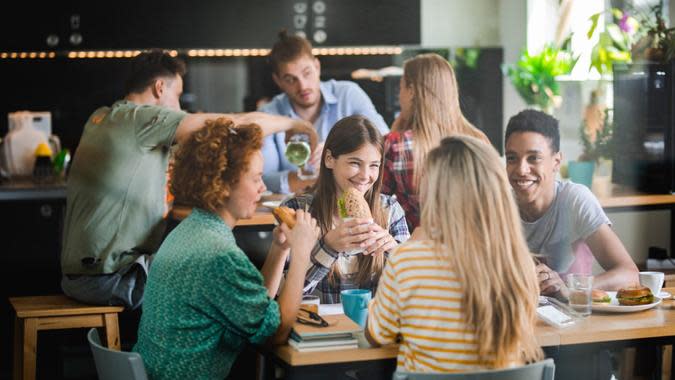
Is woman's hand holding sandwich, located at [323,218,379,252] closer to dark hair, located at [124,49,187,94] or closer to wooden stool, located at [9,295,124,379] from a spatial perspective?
wooden stool, located at [9,295,124,379]

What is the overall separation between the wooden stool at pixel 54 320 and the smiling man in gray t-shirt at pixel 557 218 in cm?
140

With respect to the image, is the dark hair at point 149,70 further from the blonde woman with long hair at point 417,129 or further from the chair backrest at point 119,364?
the chair backrest at point 119,364

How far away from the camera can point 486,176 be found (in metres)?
2.06

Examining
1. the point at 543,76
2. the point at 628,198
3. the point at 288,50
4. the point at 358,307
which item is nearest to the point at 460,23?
the point at 543,76

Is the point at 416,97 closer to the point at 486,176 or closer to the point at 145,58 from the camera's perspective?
the point at 145,58

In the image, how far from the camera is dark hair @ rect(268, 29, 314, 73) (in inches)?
180

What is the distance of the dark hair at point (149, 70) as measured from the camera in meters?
3.67

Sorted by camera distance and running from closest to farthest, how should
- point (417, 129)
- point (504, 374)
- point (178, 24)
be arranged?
point (504, 374) → point (417, 129) → point (178, 24)

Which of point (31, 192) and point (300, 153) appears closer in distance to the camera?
point (300, 153)

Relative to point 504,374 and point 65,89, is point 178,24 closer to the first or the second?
point 65,89

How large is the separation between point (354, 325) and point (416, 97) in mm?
1547

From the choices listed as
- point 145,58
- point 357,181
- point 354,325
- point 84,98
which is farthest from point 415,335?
point 84,98

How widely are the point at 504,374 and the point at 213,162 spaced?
828 mm

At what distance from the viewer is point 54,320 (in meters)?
3.21
